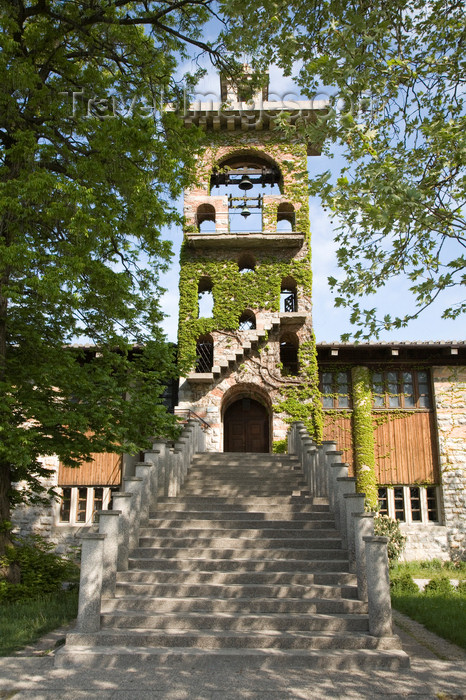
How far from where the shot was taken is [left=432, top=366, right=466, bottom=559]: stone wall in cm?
1841

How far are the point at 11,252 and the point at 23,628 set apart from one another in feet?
17.7

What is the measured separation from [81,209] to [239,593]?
6.46 metres

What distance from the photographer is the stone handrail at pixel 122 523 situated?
6.70 metres

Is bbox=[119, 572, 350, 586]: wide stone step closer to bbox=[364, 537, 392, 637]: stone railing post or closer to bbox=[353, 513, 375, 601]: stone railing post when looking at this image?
bbox=[353, 513, 375, 601]: stone railing post

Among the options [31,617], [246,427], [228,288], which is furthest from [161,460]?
[228,288]

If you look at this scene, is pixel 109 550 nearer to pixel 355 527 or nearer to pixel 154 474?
pixel 154 474

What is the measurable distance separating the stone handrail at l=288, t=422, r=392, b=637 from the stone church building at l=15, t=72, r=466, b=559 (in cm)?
536

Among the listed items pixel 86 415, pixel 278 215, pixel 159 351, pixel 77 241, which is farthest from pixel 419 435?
pixel 77 241

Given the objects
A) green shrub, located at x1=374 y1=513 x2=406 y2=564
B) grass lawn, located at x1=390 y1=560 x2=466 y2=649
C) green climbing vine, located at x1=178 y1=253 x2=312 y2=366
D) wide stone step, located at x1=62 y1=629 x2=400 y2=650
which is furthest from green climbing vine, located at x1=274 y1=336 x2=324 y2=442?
wide stone step, located at x1=62 y1=629 x2=400 y2=650

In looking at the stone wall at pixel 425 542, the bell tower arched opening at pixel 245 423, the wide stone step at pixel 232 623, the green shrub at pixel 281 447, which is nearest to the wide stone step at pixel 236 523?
the wide stone step at pixel 232 623

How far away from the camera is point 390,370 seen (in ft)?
64.8

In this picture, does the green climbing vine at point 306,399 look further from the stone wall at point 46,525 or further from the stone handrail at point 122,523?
the stone wall at point 46,525

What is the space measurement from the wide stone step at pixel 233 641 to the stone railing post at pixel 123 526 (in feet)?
5.51

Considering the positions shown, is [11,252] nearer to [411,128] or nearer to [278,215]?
[411,128]
